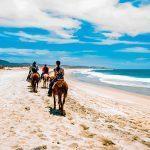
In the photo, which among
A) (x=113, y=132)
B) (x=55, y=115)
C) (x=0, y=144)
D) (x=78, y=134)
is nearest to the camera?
(x=0, y=144)

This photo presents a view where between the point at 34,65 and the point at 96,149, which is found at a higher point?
the point at 34,65

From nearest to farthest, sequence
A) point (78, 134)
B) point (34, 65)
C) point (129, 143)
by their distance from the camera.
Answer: point (129, 143) < point (78, 134) < point (34, 65)

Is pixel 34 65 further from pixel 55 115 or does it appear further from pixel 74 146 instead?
pixel 74 146

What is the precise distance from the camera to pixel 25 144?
1138cm

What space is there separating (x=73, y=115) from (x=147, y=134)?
15.5 ft

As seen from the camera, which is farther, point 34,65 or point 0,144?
point 34,65

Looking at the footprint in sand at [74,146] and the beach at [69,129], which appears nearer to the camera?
the footprint in sand at [74,146]

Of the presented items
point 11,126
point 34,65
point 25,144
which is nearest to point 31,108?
point 11,126

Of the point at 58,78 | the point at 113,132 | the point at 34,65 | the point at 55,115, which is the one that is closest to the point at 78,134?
the point at 113,132

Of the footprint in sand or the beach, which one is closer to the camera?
the footprint in sand

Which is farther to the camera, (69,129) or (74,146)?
(69,129)

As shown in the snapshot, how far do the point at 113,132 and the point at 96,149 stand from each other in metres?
3.04

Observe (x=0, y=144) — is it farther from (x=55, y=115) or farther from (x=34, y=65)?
(x=34, y=65)

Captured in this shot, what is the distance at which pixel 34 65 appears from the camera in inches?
1300
